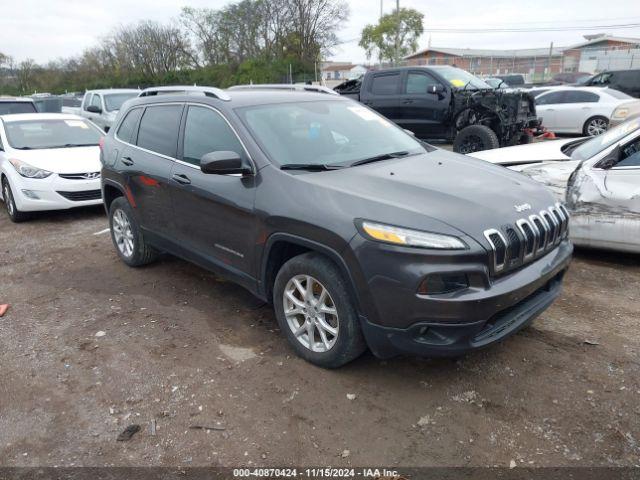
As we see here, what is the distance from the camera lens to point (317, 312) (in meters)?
3.24

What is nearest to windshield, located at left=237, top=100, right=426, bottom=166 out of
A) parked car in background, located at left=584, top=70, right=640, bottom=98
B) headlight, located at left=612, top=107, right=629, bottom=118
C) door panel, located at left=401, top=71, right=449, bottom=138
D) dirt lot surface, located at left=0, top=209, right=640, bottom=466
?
dirt lot surface, located at left=0, top=209, right=640, bottom=466

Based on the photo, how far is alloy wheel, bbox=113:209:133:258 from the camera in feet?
17.3

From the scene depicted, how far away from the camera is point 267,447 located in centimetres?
270

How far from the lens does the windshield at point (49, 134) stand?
26.1ft

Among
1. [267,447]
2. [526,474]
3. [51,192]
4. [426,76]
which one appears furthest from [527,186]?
[426,76]

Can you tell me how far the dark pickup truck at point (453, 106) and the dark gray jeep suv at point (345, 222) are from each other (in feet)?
17.9

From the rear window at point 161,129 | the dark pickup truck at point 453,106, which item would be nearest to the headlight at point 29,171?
the rear window at point 161,129

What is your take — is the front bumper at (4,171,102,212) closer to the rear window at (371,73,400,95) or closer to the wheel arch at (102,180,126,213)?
the wheel arch at (102,180,126,213)

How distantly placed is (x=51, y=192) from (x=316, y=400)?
5.82m

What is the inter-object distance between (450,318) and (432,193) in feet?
2.58

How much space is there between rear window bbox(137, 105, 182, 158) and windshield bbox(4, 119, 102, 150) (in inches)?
160

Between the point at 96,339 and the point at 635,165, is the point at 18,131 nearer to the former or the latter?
the point at 96,339

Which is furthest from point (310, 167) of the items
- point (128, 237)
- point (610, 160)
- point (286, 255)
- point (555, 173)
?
point (610, 160)

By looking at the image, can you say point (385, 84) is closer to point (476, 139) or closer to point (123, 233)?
point (476, 139)
